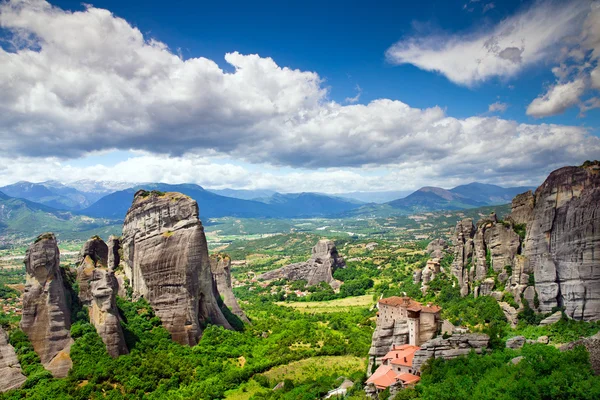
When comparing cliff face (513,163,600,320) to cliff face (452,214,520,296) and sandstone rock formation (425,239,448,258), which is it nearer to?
cliff face (452,214,520,296)

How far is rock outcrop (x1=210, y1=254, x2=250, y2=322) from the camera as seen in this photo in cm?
6419

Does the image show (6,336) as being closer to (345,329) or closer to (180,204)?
(180,204)

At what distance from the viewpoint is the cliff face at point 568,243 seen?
44438mm

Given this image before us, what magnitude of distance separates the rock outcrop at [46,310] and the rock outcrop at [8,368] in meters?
2.35

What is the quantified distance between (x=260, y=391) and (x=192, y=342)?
10499 millimetres

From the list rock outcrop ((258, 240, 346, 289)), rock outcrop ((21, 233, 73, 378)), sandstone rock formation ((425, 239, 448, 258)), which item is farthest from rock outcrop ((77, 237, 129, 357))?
sandstone rock formation ((425, 239, 448, 258))

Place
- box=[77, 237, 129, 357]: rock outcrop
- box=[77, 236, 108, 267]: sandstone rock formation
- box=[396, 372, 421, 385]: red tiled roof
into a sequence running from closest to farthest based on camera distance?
box=[396, 372, 421, 385]: red tiled roof < box=[77, 237, 129, 357]: rock outcrop < box=[77, 236, 108, 267]: sandstone rock formation

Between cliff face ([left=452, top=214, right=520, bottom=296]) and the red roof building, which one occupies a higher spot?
cliff face ([left=452, top=214, right=520, bottom=296])

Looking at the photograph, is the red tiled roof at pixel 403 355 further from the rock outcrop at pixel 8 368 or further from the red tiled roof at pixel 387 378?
the rock outcrop at pixel 8 368

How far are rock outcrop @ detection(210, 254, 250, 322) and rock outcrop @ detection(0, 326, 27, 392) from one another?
102 feet

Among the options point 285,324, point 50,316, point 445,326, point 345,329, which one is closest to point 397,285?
point 345,329

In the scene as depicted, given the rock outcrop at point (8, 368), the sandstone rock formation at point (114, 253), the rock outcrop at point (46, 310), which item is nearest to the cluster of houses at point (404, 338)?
the rock outcrop at point (46, 310)

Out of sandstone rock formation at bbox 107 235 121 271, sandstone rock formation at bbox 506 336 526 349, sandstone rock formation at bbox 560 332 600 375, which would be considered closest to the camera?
sandstone rock formation at bbox 560 332 600 375

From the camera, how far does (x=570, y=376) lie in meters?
27.7
